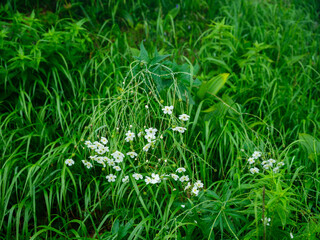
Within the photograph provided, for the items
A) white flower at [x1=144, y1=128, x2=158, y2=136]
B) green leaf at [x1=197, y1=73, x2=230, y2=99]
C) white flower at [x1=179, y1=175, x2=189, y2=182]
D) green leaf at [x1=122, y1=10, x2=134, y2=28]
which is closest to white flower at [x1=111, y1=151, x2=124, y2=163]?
white flower at [x1=144, y1=128, x2=158, y2=136]

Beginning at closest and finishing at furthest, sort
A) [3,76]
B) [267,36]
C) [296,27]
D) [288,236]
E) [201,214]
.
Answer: [288,236], [201,214], [3,76], [267,36], [296,27]

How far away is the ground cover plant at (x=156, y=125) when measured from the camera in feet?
6.48

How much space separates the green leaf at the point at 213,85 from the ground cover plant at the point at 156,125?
0.03 ft

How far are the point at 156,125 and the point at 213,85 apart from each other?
583 mm

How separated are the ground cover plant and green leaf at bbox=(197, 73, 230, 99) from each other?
10 millimetres

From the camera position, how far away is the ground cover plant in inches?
77.8

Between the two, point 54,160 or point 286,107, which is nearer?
point 54,160

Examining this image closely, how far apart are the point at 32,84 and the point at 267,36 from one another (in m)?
2.35

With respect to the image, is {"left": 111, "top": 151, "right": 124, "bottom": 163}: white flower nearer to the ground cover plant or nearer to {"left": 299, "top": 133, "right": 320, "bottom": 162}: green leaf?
the ground cover plant

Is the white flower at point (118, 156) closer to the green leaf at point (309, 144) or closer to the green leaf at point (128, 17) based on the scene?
the green leaf at point (309, 144)

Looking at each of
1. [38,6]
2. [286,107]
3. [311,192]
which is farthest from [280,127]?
[38,6]

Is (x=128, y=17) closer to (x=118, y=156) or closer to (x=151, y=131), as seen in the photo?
(x=151, y=131)

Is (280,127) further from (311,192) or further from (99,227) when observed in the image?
(99,227)

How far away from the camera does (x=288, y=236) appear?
71.5 inches
